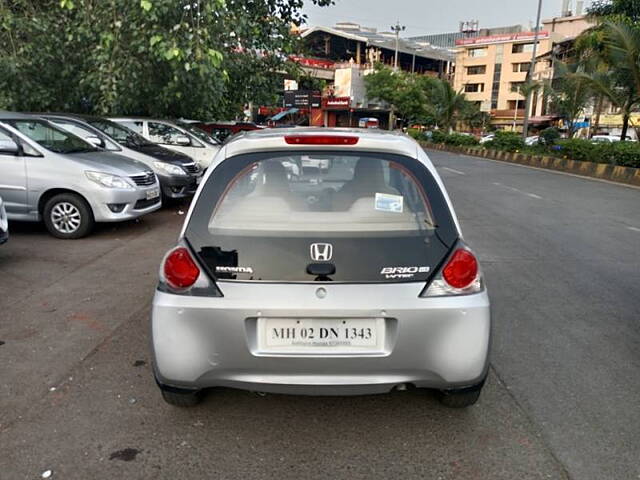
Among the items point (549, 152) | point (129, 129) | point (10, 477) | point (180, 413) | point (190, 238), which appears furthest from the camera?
point (549, 152)

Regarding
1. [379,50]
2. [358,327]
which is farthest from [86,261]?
[379,50]

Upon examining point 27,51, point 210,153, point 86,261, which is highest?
point 27,51

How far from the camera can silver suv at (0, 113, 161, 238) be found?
7285 mm

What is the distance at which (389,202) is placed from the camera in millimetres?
2918

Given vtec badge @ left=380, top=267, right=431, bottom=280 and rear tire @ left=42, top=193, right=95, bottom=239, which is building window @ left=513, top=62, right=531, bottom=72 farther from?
vtec badge @ left=380, top=267, right=431, bottom=280

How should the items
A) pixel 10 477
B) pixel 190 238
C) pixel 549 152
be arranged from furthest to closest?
pixel 549 152 → pixel 190 238 → pixel 10 477

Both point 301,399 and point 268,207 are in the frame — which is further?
point 301,399

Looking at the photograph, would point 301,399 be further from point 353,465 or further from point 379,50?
point 379,50

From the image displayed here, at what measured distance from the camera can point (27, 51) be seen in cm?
1142

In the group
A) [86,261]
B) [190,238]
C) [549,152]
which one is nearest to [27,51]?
[86,261]

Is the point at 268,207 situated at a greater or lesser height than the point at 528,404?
greater

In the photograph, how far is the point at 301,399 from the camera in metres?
3.31

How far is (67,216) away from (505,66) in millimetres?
67291

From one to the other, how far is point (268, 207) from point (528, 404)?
6.41ft
